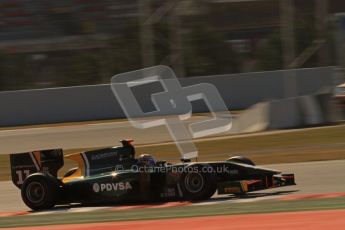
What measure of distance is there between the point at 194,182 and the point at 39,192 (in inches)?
89.9

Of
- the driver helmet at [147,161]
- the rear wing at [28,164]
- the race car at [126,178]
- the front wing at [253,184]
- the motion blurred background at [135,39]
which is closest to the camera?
the front wing at [253,184]

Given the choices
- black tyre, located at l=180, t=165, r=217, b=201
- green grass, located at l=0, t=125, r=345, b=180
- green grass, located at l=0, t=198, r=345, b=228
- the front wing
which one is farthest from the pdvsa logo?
green grass, located at l=0, t=125, r=345, b=180

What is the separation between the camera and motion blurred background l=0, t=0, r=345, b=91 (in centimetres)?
3466

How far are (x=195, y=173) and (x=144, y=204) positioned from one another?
95cm

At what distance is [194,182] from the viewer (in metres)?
9.29

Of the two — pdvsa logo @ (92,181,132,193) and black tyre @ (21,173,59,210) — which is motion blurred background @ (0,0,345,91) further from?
pdvsa logo @ (92,181,132,193)

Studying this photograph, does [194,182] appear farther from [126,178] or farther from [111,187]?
[111,187]

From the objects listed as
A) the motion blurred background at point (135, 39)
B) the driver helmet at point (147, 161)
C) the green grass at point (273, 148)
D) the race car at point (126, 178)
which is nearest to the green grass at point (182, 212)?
the race car at point (126, 178)

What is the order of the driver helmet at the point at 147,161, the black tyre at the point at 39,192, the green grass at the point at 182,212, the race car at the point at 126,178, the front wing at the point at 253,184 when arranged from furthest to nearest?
the black tyre at the point at 39,192 → the driver helmet at the point at 147,161 → the race car at the point at 126,178 → the front wing at the point at 253,184 → the green grass at the point at 182,212

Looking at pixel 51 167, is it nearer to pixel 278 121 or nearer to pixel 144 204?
pixel 144 204

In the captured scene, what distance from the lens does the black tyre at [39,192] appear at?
32.7 ft

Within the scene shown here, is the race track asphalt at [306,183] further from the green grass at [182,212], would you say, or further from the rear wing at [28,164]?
the green grass at [182,212]

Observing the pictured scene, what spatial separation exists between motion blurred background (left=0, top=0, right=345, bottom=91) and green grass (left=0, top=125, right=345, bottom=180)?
1395cm

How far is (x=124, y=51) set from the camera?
3603cm
